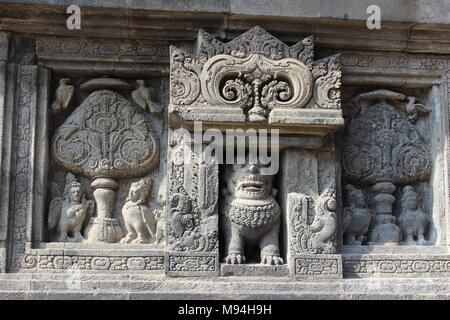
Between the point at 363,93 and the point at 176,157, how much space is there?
182cm

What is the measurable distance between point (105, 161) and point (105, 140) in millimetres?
196

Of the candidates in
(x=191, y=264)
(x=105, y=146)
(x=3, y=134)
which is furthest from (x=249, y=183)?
(x=3, y=134)

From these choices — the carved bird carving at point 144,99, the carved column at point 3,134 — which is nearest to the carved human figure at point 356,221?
the carved bird carving at point 144,99

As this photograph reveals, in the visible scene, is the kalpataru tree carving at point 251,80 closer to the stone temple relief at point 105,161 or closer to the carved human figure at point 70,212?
the stone temple relief at point 105,161

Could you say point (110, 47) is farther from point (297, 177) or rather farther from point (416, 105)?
point (416, 105)

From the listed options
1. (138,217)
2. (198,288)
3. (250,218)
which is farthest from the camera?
(138,217)

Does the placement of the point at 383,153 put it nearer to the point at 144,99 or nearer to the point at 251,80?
the point at 251,80

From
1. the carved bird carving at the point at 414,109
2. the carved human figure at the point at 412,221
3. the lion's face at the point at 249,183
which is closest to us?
the lion's face at the point at 249,183

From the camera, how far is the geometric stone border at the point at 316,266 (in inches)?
298

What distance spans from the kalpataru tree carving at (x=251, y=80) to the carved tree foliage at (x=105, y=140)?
57 cm

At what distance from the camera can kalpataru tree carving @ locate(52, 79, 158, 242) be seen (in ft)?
25.9

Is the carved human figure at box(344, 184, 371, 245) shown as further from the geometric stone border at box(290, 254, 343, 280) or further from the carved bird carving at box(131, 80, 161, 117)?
the carved bird carving at box(131, 80, 161, 117)

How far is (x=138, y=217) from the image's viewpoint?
7.85 meters

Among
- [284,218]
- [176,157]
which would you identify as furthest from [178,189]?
[284,218]
